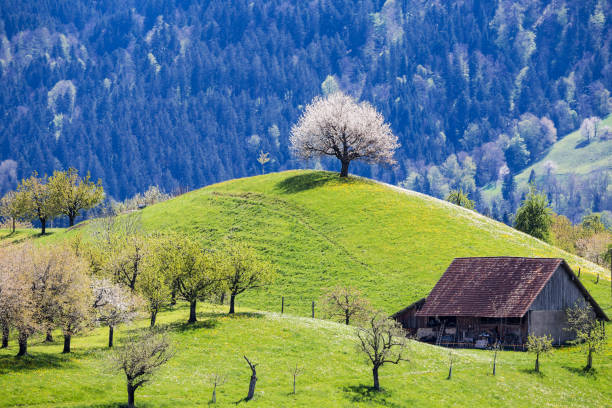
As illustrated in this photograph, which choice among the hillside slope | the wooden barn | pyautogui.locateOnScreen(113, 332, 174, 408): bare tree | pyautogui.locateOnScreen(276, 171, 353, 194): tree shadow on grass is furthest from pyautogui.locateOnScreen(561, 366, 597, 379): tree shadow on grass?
pyautogui.locateOnScreen(276, 171, 353, 194): tree shadow on grass

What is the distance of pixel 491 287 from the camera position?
7756cm

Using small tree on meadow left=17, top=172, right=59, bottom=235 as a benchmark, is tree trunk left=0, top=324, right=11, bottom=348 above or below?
below

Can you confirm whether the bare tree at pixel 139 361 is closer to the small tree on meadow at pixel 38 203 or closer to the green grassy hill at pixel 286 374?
the green grassy hill at pixel 286 374

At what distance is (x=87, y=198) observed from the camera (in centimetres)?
13838

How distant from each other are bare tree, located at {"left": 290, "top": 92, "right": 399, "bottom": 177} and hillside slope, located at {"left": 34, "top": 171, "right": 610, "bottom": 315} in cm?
659

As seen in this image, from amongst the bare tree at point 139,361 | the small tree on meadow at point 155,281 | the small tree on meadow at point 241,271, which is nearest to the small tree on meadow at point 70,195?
the small tree on meadow at point 155,281

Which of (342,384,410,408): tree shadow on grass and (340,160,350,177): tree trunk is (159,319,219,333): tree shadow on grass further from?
(340,160,350,177): tree trunk

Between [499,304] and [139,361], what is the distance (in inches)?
1768

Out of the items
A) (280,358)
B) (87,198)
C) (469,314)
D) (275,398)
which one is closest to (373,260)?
(469,314)

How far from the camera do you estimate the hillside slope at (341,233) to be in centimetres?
9412

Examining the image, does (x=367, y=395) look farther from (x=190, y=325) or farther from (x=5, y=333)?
(x=5, y=333)

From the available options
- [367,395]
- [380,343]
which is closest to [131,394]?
[367,395]

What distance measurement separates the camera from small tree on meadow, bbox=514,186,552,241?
142125mm

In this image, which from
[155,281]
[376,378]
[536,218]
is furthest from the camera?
[536,218]
